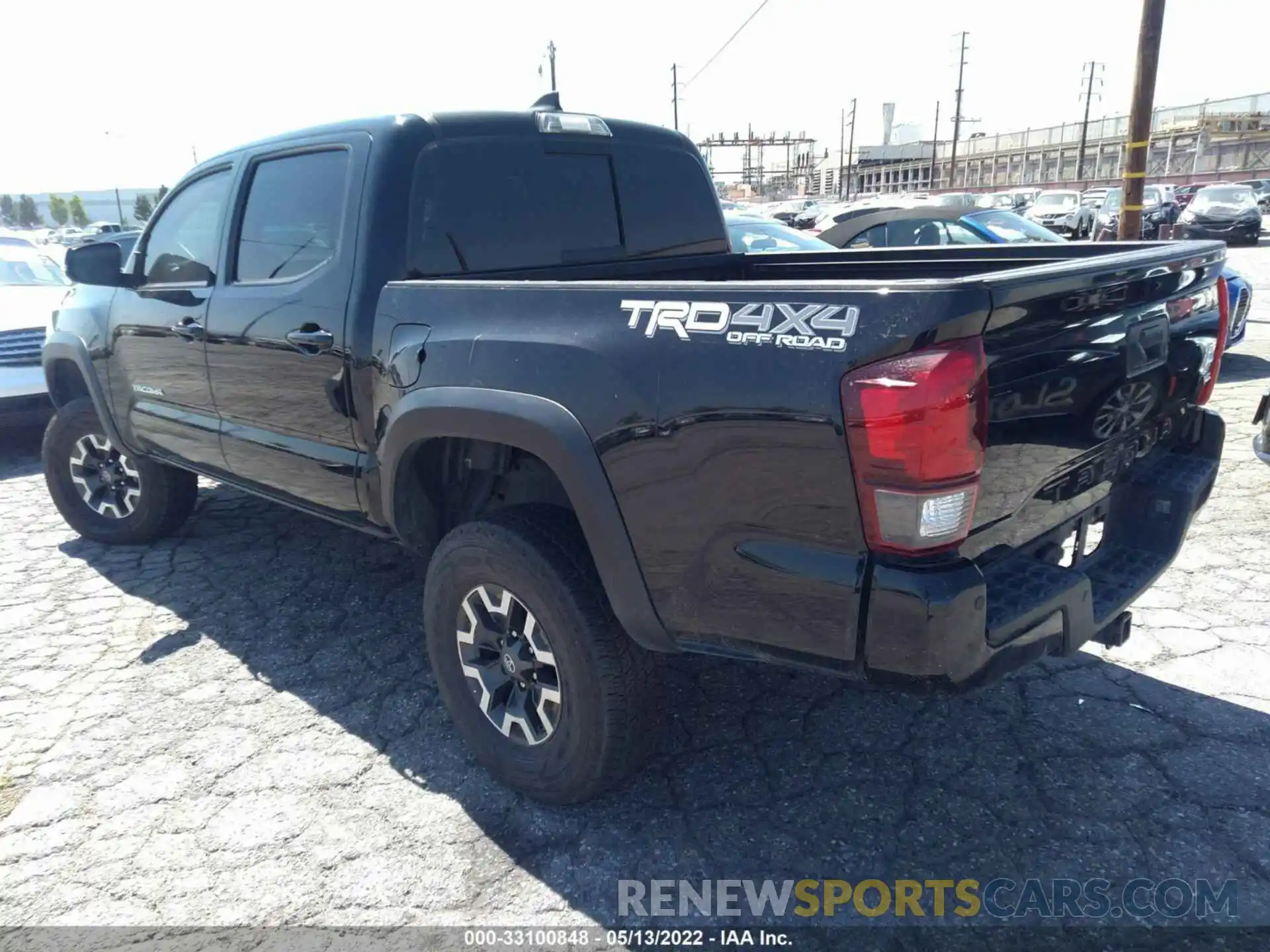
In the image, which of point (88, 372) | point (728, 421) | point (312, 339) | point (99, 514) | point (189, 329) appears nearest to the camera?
point (728, 421)

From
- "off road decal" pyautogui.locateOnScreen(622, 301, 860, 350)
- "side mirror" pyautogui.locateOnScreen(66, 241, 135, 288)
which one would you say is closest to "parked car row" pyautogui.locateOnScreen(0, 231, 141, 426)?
"side mirror" pyautogui.locateOnScreen(66, 241, 135, 288)

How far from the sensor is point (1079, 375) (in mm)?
2176

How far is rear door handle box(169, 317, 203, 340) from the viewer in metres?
3.86

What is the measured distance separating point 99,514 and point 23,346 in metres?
2.87

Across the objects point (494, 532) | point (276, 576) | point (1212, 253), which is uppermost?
point (1212, 253)

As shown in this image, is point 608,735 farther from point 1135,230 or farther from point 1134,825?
point 1135,230

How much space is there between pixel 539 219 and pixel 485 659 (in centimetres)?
163

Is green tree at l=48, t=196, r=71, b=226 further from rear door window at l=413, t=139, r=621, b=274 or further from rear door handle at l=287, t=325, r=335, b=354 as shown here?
rear door window at l=413, t=139, r=621, b=274

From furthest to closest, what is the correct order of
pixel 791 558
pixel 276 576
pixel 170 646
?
pixel 276 576 < pixel 170 646 < pixel 791 558

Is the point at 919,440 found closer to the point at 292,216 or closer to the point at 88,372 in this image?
the point at 292,216

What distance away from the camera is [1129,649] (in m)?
3.59

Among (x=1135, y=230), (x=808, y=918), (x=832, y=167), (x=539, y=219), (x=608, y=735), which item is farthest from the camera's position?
(x=832, y=167)

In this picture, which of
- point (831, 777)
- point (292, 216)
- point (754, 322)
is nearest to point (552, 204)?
point (292, 216)

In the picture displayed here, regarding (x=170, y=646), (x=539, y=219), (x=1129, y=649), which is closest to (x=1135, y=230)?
(x=1129, y=649)
